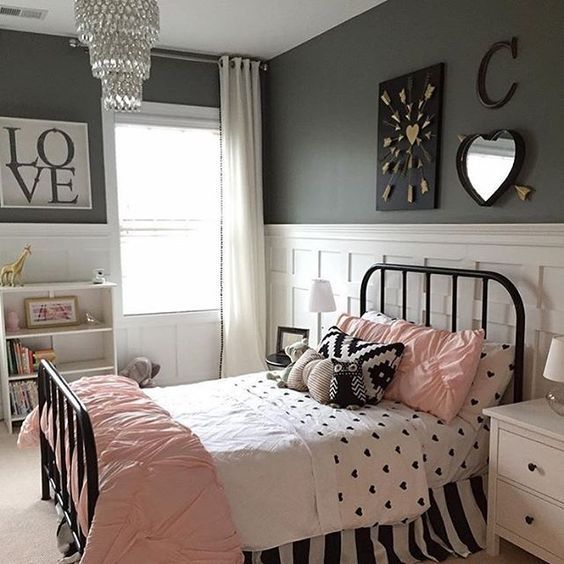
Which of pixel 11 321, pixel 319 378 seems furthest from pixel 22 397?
pixel 319 378

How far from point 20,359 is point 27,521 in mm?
1432

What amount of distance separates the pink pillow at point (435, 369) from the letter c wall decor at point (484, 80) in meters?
1.09

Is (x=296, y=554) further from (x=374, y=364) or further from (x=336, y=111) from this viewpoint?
(x=336, y=111)

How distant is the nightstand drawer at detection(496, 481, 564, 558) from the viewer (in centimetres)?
213

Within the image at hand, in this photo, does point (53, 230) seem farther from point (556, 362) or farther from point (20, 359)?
point (556, 362)

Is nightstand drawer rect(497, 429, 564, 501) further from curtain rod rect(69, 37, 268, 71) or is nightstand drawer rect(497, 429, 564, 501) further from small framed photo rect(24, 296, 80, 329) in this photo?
curtain rod rect(69, 37, 268, 71)

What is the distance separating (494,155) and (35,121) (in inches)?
122

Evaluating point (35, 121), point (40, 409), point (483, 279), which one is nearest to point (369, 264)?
point (483, 279)

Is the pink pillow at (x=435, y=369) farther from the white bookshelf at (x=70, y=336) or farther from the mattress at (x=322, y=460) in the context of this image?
the white bookshelf at (x=70, y=336)

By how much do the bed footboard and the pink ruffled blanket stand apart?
2.7 inches

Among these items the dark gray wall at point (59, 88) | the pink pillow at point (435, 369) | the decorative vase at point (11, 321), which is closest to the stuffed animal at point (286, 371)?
the pink pillow at point (435, 369)

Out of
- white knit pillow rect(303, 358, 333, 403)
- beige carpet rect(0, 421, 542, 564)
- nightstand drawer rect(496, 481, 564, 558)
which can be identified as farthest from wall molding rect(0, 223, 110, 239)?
nightstand drawer rect(496, 481, 564, 558)

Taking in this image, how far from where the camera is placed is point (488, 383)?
2.62m

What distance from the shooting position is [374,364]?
279 centimetres
